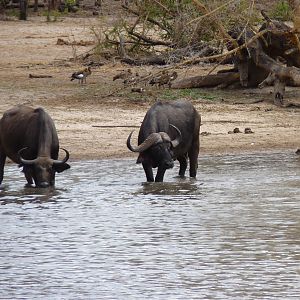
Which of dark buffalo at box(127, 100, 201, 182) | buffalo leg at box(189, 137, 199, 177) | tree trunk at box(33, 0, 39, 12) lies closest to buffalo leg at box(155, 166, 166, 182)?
dark buffalo at box(127, 100, 201, 182)

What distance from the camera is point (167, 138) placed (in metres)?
14.1

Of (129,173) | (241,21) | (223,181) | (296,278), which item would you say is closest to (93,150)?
(129,173)

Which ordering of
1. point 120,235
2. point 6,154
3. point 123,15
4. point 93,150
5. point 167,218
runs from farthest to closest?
point 123,15 → point 93,150 → point 6,154 → point 167,218 → point 120,235

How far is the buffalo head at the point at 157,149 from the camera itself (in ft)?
45.9

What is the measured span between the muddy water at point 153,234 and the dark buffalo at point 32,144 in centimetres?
24

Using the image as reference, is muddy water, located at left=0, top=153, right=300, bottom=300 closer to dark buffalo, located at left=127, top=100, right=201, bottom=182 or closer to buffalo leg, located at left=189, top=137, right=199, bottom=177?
buffalo leg, located at left=189, top=137, right=199, bottom=177

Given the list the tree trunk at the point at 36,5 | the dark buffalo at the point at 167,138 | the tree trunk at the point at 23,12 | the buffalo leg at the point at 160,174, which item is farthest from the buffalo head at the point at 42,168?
the tree trunk at the point at 36,5

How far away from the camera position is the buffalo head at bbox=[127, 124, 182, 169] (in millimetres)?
13992

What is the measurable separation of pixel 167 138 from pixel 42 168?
5.62 ft

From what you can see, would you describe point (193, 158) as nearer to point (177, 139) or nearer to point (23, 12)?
point (177, 139)

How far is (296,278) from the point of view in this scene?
906cm

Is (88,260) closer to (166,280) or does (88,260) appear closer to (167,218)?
(166,280)

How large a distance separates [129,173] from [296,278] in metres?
6.57

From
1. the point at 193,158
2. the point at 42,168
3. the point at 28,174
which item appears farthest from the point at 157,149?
the point at 28,174
